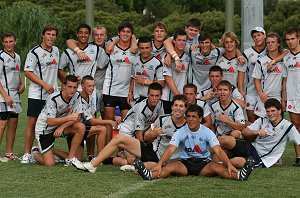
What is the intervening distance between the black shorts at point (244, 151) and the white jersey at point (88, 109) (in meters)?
1.92

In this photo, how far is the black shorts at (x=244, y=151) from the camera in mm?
10219

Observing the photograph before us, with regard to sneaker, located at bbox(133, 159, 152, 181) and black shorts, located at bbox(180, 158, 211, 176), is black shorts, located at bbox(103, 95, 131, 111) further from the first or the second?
sneaker, located at bbox(133, 159, 152, 181)

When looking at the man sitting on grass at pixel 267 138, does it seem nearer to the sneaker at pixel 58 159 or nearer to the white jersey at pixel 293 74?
the white jersey at pixel 293 74

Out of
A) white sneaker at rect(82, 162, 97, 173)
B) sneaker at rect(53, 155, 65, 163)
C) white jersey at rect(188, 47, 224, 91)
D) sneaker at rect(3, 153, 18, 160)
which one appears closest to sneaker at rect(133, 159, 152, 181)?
white sneaker at rect(82, 162, 97, 173)

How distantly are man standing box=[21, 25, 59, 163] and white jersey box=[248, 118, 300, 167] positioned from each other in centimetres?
274

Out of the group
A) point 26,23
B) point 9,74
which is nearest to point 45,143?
point 9,74

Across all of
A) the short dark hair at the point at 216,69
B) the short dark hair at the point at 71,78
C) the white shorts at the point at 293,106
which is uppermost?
the short dark hair at the point at 216,69

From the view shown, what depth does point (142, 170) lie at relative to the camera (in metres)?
9.23

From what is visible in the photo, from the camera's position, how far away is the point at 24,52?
40.4 metres

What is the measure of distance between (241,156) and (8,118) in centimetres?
333

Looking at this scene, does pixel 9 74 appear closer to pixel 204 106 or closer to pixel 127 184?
pixel 204 106

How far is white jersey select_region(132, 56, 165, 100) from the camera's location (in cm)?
1112

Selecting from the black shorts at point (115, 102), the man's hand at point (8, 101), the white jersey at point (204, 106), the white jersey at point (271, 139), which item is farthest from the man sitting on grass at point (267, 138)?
the man's hand at point (8, 101)

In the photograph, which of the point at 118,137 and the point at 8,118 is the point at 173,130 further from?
the point at 8,118
